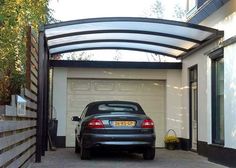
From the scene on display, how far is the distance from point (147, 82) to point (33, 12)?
6.25m

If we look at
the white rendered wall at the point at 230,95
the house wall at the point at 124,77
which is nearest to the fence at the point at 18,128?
the white rendered wall at the point at 230,95

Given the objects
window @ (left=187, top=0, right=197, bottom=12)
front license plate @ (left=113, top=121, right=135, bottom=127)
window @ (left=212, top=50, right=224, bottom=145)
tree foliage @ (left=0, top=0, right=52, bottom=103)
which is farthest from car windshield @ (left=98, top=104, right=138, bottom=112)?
window @ (left=187, top=0, right=197, bottom=12)

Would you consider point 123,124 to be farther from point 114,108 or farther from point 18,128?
point 18,128

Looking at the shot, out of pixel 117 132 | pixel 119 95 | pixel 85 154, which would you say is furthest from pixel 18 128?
pixel 119 95

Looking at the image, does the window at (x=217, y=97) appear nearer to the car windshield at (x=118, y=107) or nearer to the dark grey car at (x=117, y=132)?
the dark grey car at (x=117, y=132)

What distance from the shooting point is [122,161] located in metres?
12.4

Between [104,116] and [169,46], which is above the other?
[169,46]

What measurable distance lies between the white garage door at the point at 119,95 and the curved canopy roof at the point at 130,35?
1.26m

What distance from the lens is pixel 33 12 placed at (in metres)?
13.1

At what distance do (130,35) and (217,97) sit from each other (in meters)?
4.00

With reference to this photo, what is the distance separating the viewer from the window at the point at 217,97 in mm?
12609

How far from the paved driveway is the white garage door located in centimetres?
345

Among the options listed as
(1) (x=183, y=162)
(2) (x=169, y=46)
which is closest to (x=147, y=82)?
(2) (x=169, y=46)

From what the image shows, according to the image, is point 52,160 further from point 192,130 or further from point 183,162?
point 192,130
